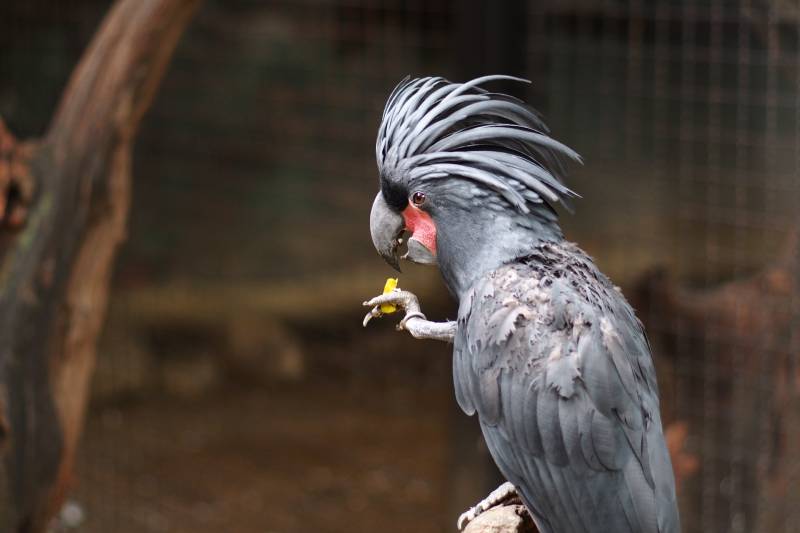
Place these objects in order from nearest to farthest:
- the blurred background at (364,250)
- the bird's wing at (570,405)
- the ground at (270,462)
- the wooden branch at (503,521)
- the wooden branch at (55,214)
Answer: the bird's wing at (570,405)
the wooden branch at (503,521)
the wooden branch at (55,214)
the blurred background at (364,250)
the ground at (270,462)

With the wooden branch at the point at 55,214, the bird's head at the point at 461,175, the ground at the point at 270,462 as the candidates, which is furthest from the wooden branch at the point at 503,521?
the ground at the point at 270,462

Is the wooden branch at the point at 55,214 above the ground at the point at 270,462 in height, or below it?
above

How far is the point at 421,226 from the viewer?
5.73 feet

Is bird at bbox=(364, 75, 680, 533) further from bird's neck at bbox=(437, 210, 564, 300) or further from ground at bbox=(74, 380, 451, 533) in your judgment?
ground at bbox=(74, 380, 451, 533)

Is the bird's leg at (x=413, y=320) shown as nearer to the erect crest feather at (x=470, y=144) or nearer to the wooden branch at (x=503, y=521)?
the erect crest feather at (x=470, y=144)

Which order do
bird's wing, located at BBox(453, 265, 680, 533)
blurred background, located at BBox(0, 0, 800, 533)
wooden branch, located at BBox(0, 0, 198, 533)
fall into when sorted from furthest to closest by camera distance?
blurred background, located at BBox(0, 0, 800, 533) < wooden branch, located at BBox(0, 0, 198, 533) < bird's wing, located at BBox(453, 265, 680, 533)

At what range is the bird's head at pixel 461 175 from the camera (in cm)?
167

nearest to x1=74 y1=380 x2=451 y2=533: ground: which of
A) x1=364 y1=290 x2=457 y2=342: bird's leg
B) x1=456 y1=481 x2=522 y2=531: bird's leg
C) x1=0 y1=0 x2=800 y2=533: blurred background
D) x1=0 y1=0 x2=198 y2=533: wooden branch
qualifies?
x1=0 y1=0 x2=800 y2=533: blurred background

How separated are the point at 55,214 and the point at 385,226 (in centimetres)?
119

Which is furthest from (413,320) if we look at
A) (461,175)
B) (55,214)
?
(55,214)

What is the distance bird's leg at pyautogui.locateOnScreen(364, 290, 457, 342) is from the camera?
5.79 feet

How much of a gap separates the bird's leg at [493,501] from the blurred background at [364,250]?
52.6 inches

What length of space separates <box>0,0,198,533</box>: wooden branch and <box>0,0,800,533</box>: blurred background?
1.07 meters

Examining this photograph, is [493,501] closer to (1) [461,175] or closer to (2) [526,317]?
(2) [526,317]
